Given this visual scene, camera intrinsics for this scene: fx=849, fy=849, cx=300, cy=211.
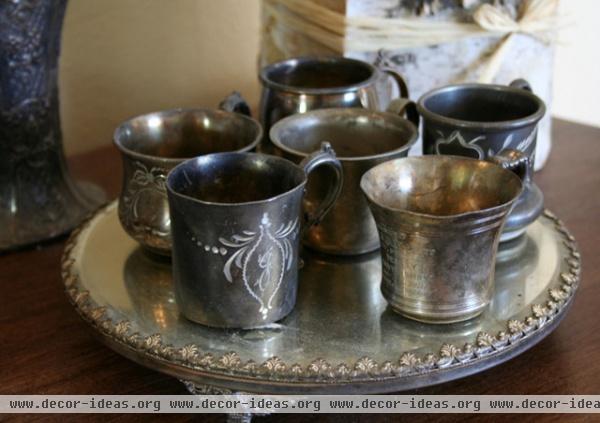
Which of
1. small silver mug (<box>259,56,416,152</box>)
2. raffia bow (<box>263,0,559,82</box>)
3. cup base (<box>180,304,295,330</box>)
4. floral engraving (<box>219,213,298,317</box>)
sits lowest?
cup base (<box>180,304,295,330</box>)

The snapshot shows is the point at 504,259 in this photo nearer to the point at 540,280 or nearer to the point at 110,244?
the point at 540,280

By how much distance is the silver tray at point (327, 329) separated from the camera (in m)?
0.47

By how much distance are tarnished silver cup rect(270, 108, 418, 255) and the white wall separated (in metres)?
0.63

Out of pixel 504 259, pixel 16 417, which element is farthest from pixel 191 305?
pixel 504 259

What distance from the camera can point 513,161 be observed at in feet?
1.77

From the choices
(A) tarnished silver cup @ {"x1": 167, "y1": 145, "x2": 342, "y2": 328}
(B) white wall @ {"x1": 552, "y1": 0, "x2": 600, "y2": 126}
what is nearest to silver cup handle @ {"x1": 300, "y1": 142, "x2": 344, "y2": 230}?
(A) tarnished silver cup @ {"x1": 167, "y1": 145, "x2": 342, "y2": 328}

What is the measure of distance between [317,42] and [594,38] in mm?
604

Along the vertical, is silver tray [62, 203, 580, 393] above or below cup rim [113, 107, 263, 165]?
below

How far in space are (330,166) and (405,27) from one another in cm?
20

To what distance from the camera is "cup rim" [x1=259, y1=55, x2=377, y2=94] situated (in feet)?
2.05

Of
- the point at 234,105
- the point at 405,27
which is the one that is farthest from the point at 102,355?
the point at 405,27

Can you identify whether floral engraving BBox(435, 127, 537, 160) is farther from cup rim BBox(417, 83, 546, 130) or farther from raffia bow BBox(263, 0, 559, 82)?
raffia bow BBox(263, 0, 559, 82)

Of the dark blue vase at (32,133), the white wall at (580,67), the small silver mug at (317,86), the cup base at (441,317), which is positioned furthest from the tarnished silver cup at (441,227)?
the white wall at (580,67)

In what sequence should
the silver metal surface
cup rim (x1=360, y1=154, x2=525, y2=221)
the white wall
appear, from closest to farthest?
cup rim (x1=360, y1=154, x2=525, y2=221) → the silver metal surface → the white wall
